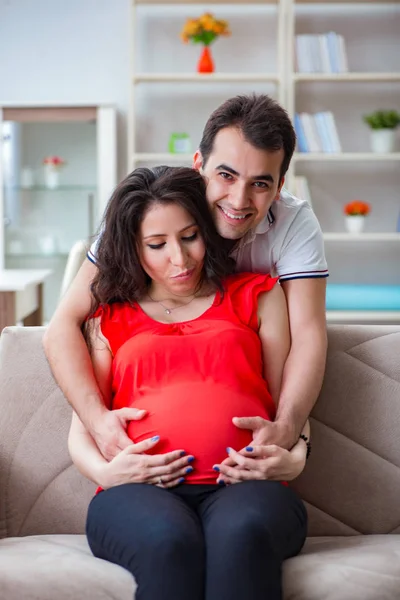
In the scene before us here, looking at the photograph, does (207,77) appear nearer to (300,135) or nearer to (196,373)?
(300,135)

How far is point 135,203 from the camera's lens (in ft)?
5.45

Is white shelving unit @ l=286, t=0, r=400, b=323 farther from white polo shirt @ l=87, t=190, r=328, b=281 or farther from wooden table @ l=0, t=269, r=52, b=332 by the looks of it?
white polo shirt @ l=87, t=190, r=328, b=281

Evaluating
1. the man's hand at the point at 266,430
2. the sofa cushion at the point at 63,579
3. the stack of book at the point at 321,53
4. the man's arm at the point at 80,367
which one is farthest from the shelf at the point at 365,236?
the sofa cushion at the point at 63,579

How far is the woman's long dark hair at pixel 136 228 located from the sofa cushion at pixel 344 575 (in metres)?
0.60

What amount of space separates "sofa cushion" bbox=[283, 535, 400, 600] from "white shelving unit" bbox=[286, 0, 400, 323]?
3380 mm

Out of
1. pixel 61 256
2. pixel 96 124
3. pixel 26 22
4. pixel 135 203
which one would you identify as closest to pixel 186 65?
pixel 96 124

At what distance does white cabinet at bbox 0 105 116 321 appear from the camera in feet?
15.1

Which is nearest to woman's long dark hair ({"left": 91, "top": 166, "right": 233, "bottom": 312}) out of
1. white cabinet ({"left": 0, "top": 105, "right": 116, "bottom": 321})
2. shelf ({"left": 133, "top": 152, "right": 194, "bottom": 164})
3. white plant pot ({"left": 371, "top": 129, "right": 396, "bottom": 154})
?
shelf ({"left": 133, "top": 152, "right": 194, "bottom": 164})

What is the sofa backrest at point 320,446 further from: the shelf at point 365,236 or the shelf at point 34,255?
the shelf at point 34,255

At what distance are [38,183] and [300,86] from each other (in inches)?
65.5

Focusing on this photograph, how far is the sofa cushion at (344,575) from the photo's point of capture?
137 centimetres

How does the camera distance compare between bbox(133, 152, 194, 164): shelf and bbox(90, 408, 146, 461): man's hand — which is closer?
bbox(90, 408, 146, 461): man's hand

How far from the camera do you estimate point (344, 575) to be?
4.54 ft

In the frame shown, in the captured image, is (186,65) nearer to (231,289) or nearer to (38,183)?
(38,183)
